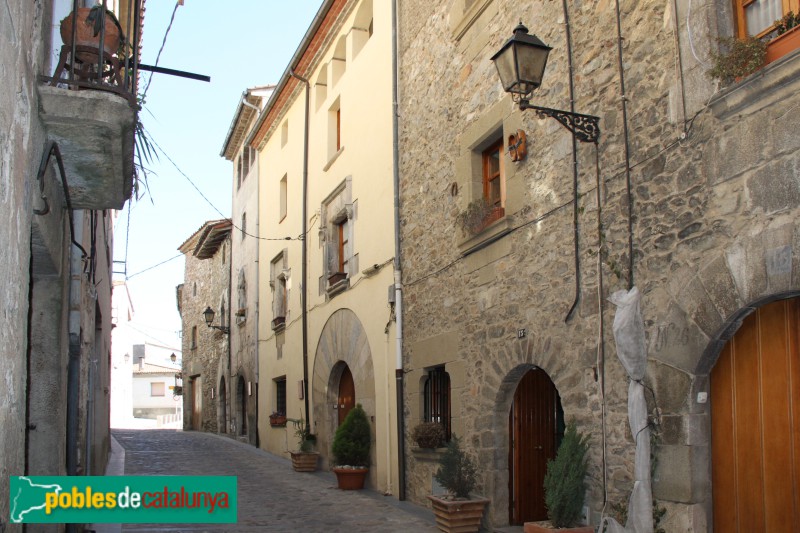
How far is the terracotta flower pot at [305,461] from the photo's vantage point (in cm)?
1380

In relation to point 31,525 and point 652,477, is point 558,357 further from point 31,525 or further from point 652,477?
point 31,525

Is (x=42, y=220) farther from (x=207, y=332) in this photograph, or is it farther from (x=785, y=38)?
(x=207, y=332)

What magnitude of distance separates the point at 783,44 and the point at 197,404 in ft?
89.5

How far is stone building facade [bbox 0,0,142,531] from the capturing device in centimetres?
348

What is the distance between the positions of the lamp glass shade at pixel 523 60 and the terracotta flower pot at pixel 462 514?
394 centimetres

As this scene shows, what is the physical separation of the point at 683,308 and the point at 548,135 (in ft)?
7.93

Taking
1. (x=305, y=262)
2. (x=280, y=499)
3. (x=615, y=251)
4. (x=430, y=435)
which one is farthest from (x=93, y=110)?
(x=305, y=262)

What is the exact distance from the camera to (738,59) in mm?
4949

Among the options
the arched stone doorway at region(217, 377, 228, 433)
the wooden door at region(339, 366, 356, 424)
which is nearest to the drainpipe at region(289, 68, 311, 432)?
the wooden door at region(339, 366, 356, 424)

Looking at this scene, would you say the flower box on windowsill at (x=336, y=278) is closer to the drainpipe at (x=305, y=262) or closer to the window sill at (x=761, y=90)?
the drainpipe at (x=305, y=262)

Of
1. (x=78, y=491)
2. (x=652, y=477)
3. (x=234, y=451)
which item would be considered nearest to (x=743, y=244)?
(x=652, y=477)

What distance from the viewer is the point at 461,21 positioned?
915 centimetres

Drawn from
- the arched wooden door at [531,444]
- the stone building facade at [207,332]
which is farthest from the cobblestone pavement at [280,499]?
the stone building facade at [207,332]

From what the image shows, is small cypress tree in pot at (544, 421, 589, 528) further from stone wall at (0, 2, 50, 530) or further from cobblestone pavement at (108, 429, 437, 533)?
stone wall at (0, 2, 50, 530)
